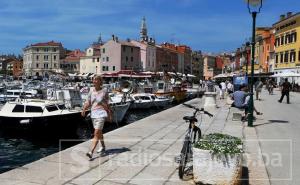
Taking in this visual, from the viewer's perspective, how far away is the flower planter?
267 inches

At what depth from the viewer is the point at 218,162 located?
6.83 metres

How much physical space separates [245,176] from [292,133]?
7.12 meters

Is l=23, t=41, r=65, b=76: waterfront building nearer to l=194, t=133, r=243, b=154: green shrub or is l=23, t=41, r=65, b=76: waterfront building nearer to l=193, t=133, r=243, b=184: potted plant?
l=194, t=133, r=243, b=154: green shrub

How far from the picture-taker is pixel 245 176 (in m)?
7.81

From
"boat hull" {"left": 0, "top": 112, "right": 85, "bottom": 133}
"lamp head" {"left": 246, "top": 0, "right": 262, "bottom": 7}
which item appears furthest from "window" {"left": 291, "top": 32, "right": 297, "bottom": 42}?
"lamp head" {"left": 246, "top": 0, "right": 262, "bottom": 7}

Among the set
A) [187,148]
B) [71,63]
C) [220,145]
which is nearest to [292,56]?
[187,148]

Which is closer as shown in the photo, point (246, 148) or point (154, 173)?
point (154, 173)

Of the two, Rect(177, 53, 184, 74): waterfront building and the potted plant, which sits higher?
Rect(177, 53, 184, 74): waterfront building

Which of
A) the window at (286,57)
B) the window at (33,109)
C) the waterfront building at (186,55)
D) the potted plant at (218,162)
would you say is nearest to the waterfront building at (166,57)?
the waterfront building at (186,55)

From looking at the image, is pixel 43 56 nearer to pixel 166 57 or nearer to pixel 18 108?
pixel 166 57

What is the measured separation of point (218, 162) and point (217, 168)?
0.33 ft

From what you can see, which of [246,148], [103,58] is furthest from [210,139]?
[103,58]

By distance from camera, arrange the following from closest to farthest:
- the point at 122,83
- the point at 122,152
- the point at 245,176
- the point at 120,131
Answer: the point at 245,176, the point at 122,152, the point at 120,131, the point at 122,83

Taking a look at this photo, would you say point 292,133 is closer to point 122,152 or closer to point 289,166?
point 289,166
